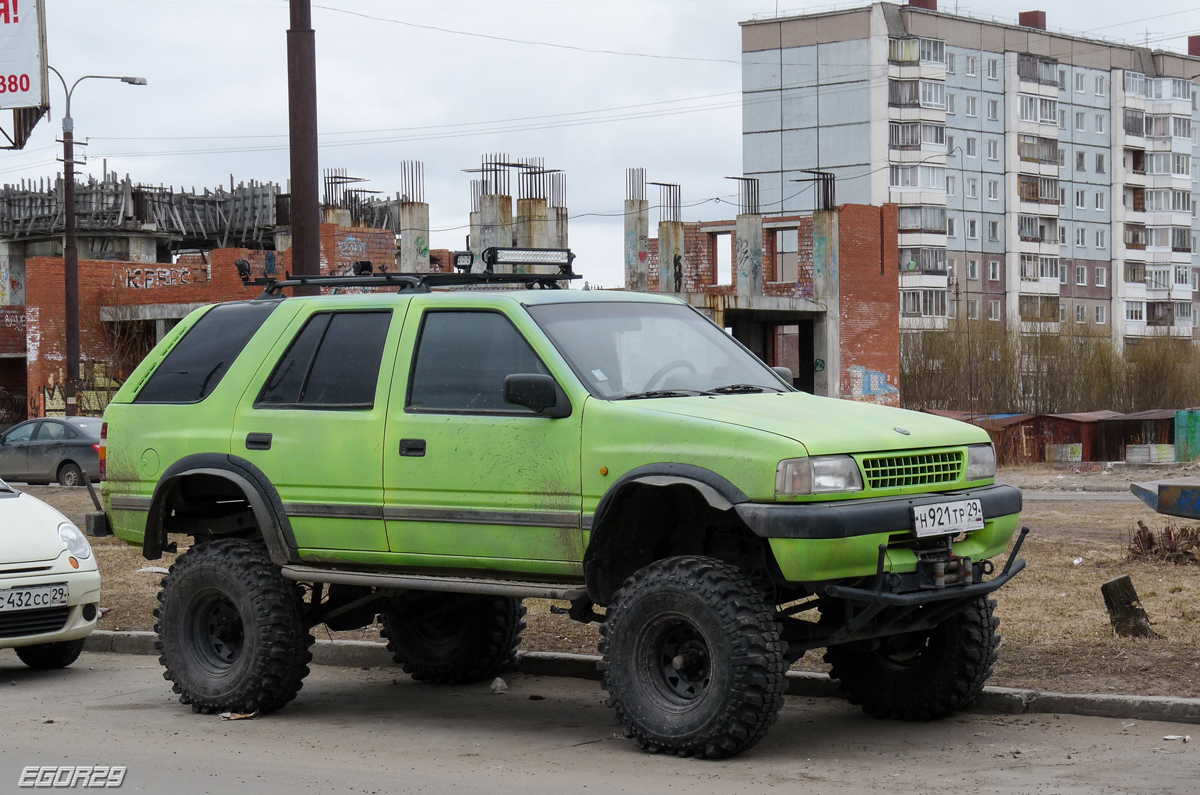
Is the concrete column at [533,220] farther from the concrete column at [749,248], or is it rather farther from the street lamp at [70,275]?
the street lamp at [70,275]

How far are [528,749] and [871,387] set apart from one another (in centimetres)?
3995

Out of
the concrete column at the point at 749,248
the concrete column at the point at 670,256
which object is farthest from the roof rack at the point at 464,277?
the concrete column at the point at 670,256

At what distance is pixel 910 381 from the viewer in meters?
56.9

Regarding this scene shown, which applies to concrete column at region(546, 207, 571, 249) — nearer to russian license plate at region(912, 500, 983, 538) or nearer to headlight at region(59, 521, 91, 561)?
headlight at region(59, 521, 91, 561)

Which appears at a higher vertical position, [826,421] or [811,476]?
[826,421]

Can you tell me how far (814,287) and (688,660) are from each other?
38613 millimetres

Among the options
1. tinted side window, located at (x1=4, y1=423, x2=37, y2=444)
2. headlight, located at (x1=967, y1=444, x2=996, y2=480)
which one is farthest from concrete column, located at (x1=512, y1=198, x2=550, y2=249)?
headlight, located at (x1=967, y1=444, x2=996, y2=480)

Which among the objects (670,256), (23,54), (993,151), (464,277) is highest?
(993,151)

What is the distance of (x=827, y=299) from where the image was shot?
44.6 m

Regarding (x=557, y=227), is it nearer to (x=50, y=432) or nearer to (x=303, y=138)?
(x=50, y=432)

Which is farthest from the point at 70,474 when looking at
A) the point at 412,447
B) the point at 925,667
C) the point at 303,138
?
the point at 925,667

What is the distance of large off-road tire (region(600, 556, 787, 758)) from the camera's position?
635 centimetres

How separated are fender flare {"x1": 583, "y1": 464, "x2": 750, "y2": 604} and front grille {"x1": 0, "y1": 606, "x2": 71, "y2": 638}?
162 inches

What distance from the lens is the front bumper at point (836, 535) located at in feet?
20.3
